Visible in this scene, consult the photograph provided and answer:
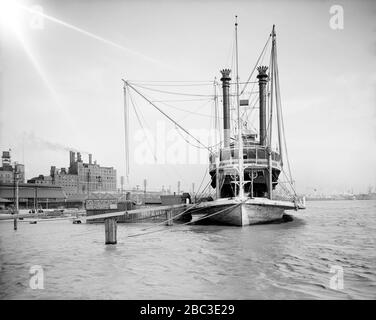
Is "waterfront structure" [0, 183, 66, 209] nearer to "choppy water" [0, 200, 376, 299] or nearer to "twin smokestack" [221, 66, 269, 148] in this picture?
"twin smokestack" [221, 66, 269, 148]

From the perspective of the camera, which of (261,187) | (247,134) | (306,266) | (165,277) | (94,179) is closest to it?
(165,277)

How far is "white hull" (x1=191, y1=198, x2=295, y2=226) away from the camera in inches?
1120

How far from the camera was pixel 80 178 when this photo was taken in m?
135

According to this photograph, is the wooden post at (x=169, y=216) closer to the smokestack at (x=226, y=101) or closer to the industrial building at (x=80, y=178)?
the smokestack at (x=226, y=101)

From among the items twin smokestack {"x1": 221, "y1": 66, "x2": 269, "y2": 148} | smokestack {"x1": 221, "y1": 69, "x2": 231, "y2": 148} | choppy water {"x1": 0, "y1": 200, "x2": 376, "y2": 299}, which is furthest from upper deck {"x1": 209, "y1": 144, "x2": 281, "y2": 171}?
choppy water {"x1": 0, "y1": 200, "x2": 376, "y2": 299}

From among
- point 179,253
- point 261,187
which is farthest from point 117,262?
point 261,187

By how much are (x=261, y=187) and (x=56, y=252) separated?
2401cm

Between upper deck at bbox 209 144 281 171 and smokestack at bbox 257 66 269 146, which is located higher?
smokestack at bbox 257 66 269 146

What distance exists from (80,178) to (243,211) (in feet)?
385

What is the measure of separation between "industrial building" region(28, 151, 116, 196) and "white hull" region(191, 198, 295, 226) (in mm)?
98848

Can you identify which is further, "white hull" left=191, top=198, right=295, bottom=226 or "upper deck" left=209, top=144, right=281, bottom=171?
"upper deck" left=209, top=144, right=281, bottom=171

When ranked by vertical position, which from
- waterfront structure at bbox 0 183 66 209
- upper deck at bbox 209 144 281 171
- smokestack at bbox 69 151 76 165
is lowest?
waterfront structure at bbox 0 183 66 209

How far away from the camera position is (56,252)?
1923 cm
